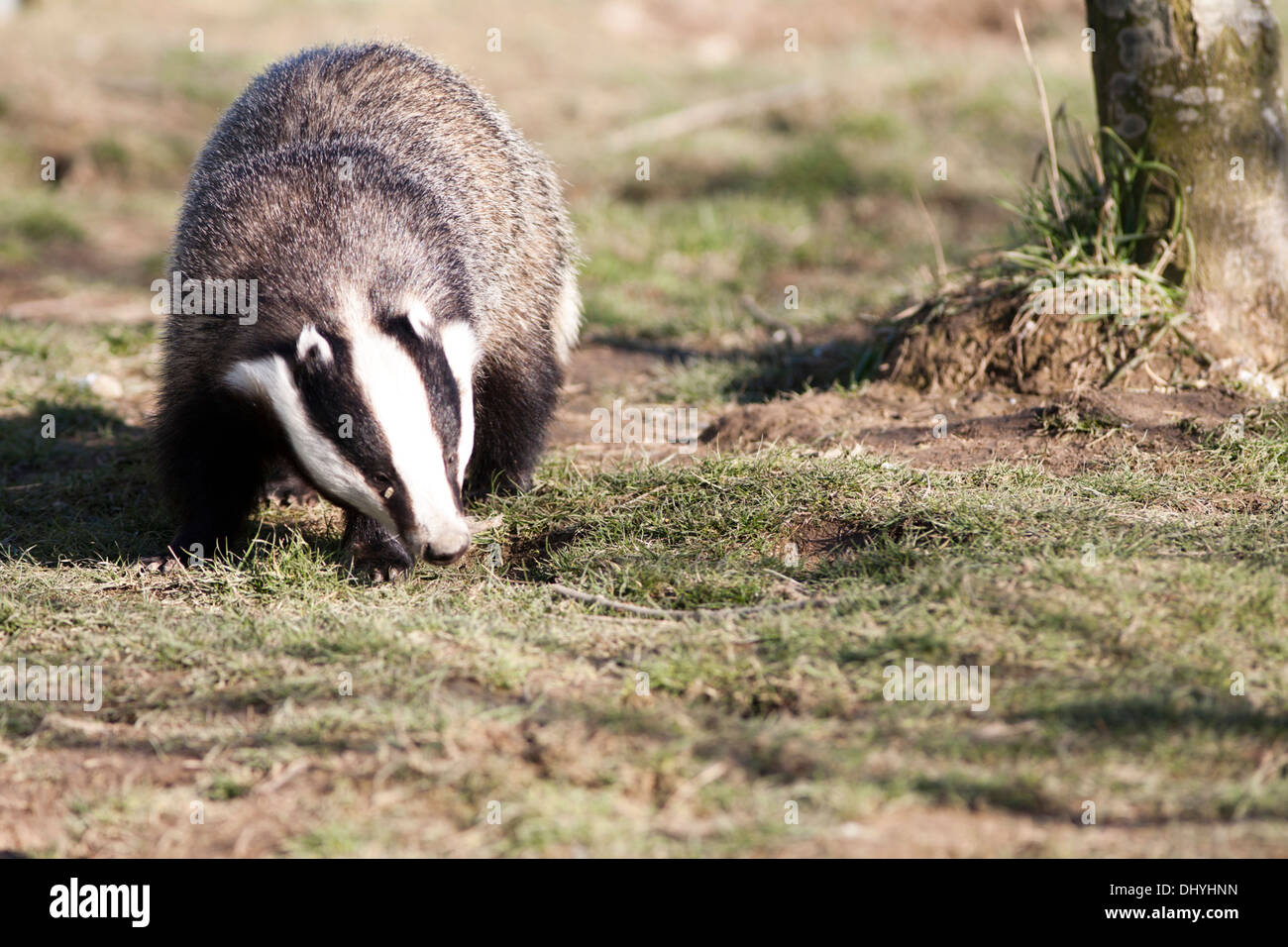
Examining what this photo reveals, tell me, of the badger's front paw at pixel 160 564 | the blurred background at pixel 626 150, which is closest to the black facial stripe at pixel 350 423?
the badger's front paw at pixel 160 564

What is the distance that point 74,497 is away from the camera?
4.63m

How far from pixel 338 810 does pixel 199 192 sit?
259 centimetres

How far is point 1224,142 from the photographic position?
4.45 m

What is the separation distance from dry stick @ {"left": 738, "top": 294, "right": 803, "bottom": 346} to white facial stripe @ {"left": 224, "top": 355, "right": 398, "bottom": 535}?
2.81 metres

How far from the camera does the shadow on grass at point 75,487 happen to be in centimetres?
420

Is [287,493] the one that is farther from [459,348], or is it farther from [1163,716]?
[1163,716]

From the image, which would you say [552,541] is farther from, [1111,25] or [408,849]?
[1111,25]

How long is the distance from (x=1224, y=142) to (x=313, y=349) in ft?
10.5

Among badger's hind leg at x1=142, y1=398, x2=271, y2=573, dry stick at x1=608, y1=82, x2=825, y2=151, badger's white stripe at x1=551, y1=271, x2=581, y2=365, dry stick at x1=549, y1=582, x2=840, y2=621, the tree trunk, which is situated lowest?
dry stick at x1=549, y1=582, x2=840, y2=621

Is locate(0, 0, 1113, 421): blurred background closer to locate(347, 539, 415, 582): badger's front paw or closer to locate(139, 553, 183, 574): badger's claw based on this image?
locate(139, 553, 183, 574): badger's claw

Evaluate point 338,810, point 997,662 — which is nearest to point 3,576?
point 338,810

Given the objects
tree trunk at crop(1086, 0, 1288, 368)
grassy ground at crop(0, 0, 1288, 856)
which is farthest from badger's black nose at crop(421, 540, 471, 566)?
tree trunk at crop(1086, 0, 1288, 368)

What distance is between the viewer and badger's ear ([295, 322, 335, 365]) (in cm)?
339

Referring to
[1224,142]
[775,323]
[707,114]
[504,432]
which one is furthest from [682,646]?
[707,114]
